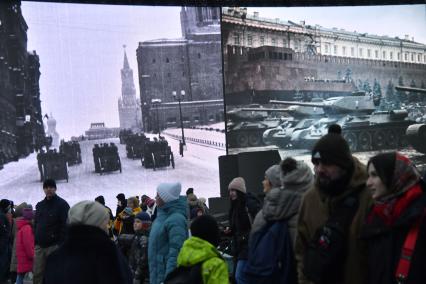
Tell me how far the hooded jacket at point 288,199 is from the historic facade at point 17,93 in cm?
1028

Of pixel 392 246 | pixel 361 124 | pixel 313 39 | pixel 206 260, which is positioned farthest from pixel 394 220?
pixel 361 124

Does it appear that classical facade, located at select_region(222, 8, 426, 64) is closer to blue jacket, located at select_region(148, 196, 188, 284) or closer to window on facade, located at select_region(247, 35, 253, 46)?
window on facade, located at select_region(247, 35, 253, 46)

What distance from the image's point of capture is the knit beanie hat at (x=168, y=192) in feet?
12.7

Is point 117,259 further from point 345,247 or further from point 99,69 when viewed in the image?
point 99,69

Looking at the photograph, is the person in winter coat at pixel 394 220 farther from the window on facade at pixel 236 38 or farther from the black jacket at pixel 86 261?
the window on facade at pixel 236 38

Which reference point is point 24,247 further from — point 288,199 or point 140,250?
point 288,199

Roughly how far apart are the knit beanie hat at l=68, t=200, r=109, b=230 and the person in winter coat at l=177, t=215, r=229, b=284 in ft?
1.39

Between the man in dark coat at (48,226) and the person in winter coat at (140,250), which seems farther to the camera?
the man in dark coat at (48,226)

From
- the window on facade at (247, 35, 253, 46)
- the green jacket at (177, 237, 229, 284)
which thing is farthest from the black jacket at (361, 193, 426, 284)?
the window on facade at (247, 35, 253, 46)

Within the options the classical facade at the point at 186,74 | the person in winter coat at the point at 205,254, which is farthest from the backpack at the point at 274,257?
the classical facade at the point at 186,74

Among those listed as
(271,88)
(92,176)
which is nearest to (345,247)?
(92,176)

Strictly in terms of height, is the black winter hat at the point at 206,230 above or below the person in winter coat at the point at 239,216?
above

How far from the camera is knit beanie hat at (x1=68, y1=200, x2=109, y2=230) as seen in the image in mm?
2670

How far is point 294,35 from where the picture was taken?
47.8ft
